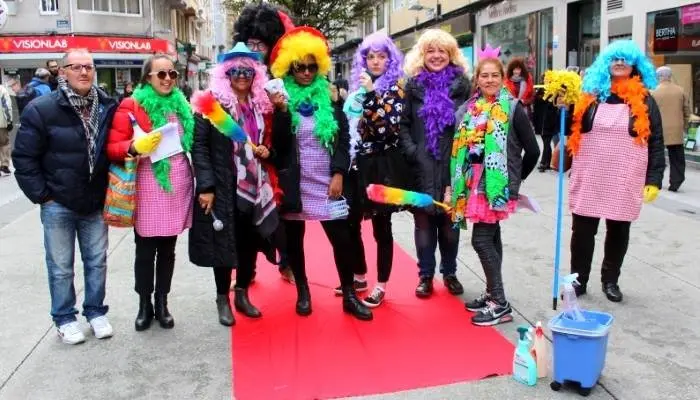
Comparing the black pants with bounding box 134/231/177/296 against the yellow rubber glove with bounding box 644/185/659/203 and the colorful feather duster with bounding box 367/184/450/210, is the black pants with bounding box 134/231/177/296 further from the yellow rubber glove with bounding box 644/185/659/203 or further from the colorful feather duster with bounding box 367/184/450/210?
the yellow rubber glove with bounding box 644/185/659/203

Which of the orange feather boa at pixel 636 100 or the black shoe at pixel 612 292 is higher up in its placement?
the orange feather boa at pixel 636 100

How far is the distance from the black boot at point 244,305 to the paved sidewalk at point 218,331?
7.3 inches

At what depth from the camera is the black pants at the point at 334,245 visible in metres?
4.13

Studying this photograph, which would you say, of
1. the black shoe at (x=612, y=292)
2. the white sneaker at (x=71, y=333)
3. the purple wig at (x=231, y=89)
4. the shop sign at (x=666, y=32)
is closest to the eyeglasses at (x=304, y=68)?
the purple wig at (x=231, y=89)

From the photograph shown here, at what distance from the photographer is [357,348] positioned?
3.71 metres

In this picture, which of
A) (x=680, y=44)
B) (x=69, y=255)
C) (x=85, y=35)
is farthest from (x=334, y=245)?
(x=85, y=35)

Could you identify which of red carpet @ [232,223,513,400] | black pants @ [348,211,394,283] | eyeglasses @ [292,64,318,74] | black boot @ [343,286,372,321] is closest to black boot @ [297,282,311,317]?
red carpet @ [232,223,513,400]

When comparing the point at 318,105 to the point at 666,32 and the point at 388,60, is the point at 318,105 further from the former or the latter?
the point at 666,32

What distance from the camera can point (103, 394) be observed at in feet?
10.5

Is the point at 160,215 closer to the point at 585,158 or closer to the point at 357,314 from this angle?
the point at 357,314

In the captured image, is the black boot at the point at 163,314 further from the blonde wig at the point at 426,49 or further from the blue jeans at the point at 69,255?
the blonde wig at the point at 426,49

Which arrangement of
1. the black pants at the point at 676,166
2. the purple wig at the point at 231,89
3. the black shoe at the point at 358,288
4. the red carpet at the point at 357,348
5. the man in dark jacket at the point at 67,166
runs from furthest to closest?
the black pants at the point at 676,166
the black shoe at the point at 358,288
the purple wig at the point at 231,89
the man in dark jacket at the point at 67,166
the red carpet at the point at 357,348

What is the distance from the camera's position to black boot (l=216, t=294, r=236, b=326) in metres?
4.12

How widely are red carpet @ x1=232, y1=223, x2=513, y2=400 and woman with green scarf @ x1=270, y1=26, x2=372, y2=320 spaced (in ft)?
0.95
